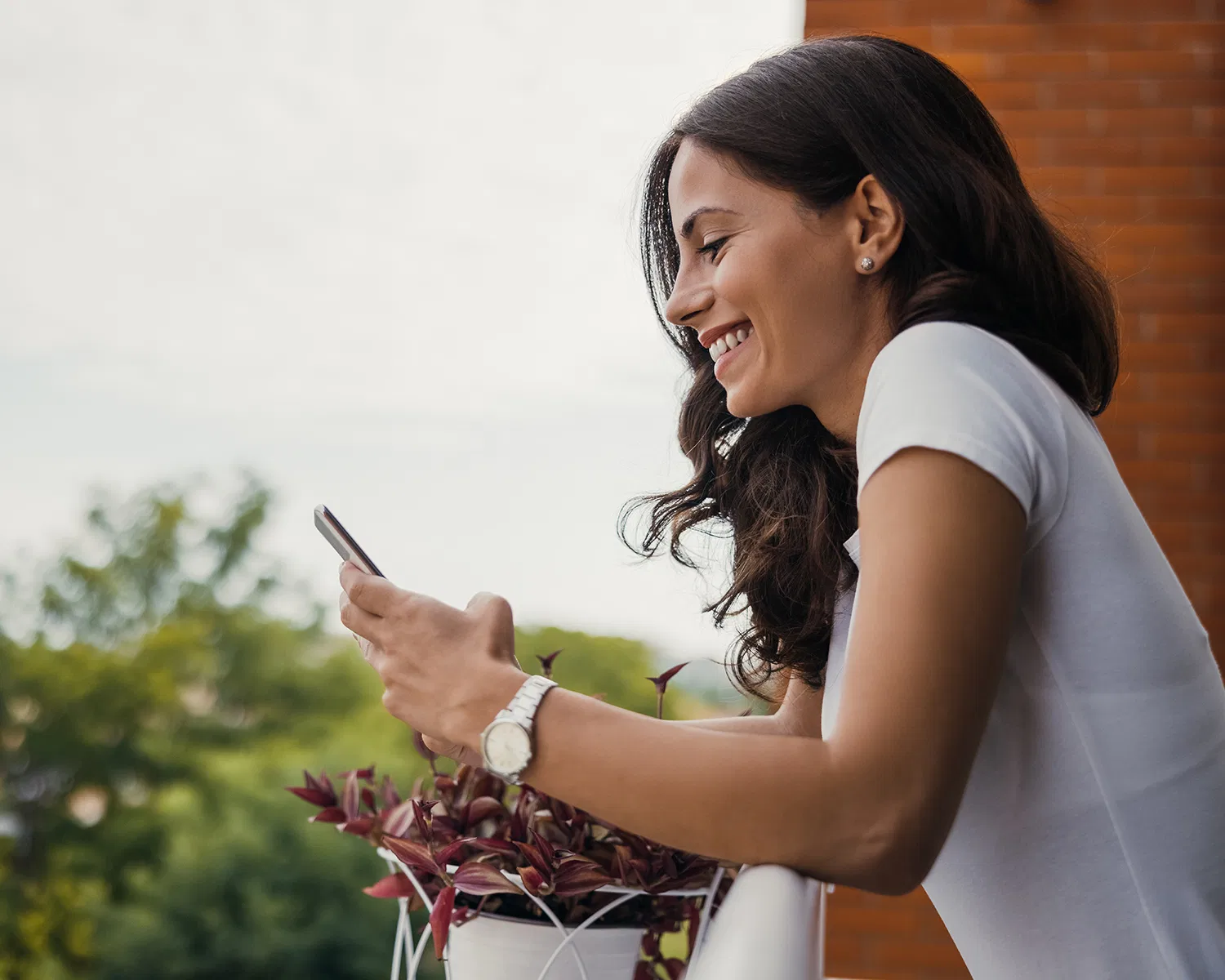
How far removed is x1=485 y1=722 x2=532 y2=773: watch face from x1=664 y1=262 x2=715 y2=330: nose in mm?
605

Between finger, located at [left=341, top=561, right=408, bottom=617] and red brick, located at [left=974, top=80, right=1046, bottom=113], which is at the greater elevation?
finger, located at [left=341, top=561, right=408, bottom=617]

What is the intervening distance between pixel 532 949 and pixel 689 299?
69 cm

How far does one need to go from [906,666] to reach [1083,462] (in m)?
0.29

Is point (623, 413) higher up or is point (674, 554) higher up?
point (674, 554)

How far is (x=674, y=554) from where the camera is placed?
1.46m

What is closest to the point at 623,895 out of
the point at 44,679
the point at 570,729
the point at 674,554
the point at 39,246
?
the point at 570,729

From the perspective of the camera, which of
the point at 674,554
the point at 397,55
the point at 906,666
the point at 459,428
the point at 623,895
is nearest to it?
the point at 906,666

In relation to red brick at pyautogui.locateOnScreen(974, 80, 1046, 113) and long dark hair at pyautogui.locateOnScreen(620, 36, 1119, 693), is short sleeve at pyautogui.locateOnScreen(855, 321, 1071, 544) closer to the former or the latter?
long dark hair at pyautogui.locateOnScreen(620, 36, 1119, 693)

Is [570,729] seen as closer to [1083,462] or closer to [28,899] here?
[1083,462]

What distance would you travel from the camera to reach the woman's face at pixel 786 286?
110 centimetres

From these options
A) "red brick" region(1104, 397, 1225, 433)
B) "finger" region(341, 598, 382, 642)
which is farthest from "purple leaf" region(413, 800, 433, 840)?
"red brick" region(1104, 397, 1225, 433)

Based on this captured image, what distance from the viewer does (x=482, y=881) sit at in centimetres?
96

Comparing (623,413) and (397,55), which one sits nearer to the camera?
(397,55)

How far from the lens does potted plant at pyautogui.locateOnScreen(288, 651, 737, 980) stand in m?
0.97
